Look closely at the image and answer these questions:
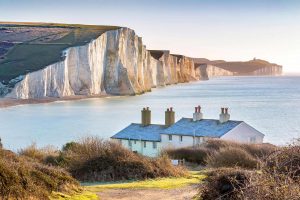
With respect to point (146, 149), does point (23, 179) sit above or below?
above

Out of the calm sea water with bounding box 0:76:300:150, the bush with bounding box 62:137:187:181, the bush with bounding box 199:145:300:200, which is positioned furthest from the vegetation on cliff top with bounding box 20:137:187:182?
the calm sea water with bounding box 0:76:300:150

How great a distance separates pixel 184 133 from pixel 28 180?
69.4 ft

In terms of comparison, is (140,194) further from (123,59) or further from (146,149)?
(123,59)

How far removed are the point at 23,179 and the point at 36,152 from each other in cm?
1105

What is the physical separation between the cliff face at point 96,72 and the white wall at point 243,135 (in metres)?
69.2

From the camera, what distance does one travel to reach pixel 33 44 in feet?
423

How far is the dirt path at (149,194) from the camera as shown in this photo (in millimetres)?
15336

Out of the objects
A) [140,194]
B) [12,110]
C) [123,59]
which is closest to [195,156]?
[140,194]

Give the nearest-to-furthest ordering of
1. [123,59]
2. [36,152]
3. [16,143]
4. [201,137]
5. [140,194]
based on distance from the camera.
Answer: [140,194] → [36,152] → [201,137] → [16,143] → [123,59]

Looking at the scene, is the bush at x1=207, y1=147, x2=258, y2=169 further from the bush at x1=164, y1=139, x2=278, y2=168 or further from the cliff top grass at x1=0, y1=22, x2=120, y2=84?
the cliff top grass at x1=0, y1=22, x2=120, y2=84

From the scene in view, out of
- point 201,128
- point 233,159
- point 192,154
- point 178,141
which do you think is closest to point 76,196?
point 233,159

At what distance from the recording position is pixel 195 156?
27.8 meters

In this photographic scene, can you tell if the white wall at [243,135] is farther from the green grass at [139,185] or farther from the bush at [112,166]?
the green grass at [139,185]

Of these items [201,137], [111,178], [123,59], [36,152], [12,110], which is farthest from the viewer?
[123,59]
